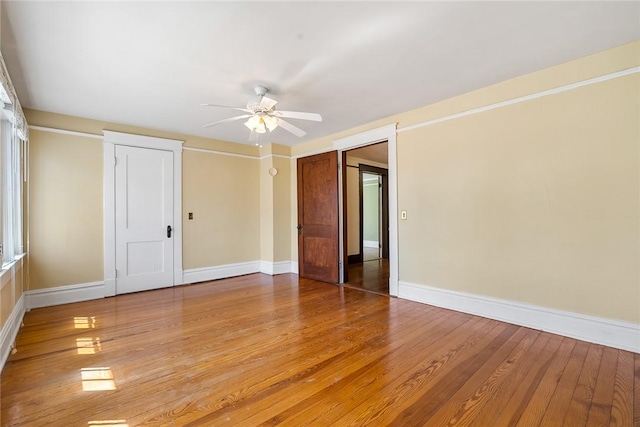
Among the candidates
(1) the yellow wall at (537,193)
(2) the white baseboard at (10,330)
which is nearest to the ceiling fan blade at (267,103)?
(1) the yellow wall at (537,193)

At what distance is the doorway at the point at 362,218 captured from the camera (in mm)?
4980

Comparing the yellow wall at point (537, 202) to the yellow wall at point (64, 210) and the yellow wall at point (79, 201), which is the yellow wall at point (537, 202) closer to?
the yellow wall at point (79, 201)

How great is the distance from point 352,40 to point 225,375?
8.78 feet

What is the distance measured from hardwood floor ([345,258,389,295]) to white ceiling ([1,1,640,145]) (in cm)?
270

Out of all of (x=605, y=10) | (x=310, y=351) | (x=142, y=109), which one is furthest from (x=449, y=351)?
(x=142, y=109)

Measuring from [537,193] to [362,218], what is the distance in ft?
13.9

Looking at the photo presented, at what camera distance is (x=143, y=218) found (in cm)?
443

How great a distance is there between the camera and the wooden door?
4824mm

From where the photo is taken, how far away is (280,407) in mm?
1735

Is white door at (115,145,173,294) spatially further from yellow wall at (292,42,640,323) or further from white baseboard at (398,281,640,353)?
white baseboard at (398,281,640,353)

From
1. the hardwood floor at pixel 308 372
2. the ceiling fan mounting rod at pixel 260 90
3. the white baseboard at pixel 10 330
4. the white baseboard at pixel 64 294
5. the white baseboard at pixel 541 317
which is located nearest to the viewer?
the hardwood floor at pixel 308 372

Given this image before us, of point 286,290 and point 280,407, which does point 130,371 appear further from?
point 286,290

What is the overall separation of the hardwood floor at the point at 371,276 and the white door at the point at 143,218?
3.01 meters

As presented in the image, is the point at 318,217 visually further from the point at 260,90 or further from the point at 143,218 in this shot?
the point at 143,218
